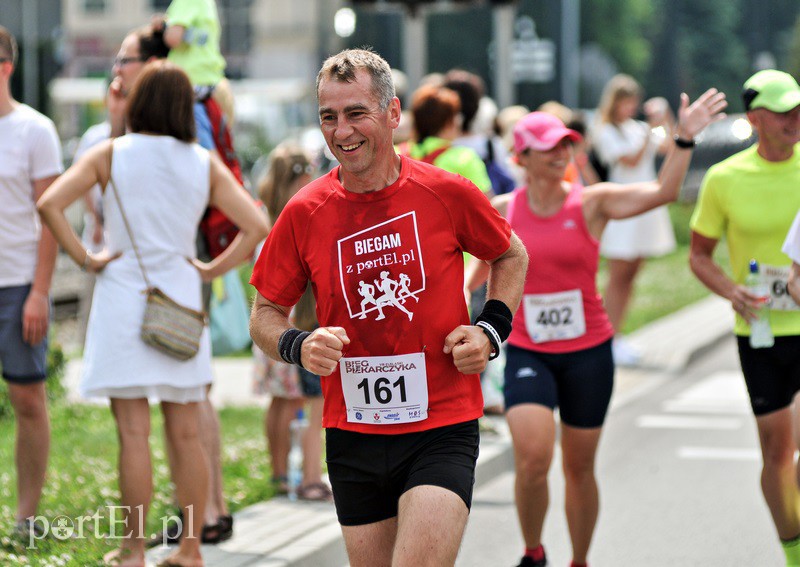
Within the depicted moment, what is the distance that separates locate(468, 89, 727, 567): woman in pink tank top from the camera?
6273mm

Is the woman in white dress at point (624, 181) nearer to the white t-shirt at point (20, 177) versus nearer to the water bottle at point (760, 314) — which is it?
the water bottle at point (760, 314)

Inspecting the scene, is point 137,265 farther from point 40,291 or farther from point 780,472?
point 780,472

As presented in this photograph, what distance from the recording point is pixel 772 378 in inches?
240

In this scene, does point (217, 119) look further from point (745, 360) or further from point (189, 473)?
point (745, 360)

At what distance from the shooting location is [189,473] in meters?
6.11

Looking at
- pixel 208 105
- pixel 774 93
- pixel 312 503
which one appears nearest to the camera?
pixel 774 93

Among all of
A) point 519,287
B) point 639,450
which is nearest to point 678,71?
point 639,450

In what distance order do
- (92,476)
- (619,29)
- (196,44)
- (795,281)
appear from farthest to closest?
(619,29) < (92,476) < (196,44) < (795,281)

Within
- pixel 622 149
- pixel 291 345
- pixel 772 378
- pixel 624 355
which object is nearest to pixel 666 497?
pixel 772 378

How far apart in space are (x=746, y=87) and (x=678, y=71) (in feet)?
265

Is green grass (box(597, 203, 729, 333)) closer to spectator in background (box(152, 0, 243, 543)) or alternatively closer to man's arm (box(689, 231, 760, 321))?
spectator in background (box(152, 0, 243, 543))

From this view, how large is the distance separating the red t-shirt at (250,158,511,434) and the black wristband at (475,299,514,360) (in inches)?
3.3

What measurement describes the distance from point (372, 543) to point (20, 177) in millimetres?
2884

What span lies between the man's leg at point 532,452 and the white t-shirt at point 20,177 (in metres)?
2.22
